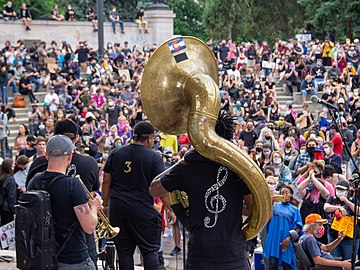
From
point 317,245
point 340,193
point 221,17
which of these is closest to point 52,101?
point 340,193

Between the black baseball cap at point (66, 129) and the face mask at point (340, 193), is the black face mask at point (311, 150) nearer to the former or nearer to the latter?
the face mask at point (340, 193)

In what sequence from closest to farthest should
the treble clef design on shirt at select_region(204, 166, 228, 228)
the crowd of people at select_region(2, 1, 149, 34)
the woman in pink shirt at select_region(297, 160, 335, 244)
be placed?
the treble clef design on shirt at select_region(204, 166, 228, 228) → the woman in pink shirt at select_region(297, 160, 335, 244) → the crowd of people at select_region(2, 1, 149, 34)

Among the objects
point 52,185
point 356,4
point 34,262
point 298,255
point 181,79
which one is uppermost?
point 356,4

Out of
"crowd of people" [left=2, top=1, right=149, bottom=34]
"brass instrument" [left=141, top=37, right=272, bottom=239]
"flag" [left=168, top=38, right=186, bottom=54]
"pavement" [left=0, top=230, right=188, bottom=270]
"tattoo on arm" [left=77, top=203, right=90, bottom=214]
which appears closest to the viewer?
"brass instrument" [left=141, top=37, right=272, bottom=239]

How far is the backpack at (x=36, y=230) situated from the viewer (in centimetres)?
473

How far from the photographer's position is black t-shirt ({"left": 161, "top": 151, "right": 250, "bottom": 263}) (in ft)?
15.2

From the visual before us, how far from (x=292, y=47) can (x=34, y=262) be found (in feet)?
75.0

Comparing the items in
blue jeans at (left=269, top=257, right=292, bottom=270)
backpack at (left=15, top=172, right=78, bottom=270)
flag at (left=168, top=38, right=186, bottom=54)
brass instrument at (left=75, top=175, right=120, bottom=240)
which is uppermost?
flag at (left=168, top=38, right=186, bottom=54)

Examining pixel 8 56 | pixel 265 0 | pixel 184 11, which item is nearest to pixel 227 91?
pixel 8 56

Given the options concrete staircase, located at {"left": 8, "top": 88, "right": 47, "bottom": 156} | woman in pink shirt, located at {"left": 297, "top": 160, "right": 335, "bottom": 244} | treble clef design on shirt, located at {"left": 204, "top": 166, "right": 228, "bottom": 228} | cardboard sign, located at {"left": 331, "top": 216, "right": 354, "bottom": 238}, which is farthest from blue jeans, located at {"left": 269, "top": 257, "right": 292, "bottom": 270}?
concrete staircase, located at {"left": 8, "top": 88, "right": 47, "bottom": 156}

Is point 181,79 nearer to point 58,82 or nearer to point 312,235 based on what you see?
point 312,235

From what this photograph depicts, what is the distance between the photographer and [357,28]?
33688 mm

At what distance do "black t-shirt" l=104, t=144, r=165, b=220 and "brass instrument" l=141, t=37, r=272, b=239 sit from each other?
1150 millimetres

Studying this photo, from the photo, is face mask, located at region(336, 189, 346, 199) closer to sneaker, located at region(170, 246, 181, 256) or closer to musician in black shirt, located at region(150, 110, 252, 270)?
sneaker, located at region(170, 246, 181, 256)
